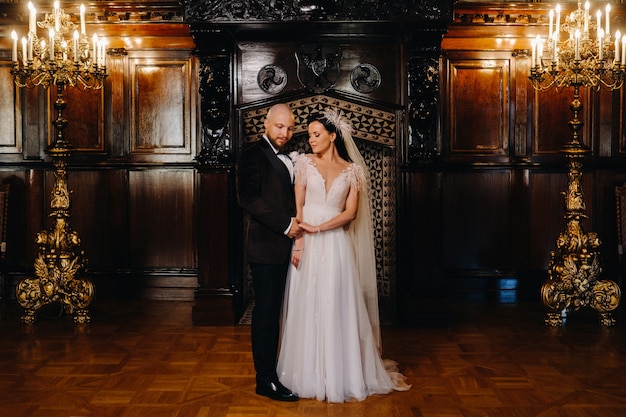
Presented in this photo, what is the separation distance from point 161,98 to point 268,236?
11.6ft

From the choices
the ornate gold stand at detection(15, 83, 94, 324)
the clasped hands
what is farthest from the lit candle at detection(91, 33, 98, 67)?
the clasped hands

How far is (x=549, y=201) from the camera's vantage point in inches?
279

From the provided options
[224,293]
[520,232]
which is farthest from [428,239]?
[224,293]

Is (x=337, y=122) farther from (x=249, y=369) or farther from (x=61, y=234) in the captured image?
(x=61, y=234)

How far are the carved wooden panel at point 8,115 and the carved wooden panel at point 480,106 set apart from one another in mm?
4492

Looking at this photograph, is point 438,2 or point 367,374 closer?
point 367,374

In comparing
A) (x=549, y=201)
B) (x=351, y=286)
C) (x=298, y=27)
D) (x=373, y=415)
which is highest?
(x=298, y=27)

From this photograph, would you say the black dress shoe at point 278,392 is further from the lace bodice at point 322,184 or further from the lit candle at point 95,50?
the lit candle at point 95,50

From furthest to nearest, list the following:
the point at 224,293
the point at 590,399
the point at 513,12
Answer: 1. the point at 513,12
2. the point at 224,293
3. the point at 590,399

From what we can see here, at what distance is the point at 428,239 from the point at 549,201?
172cm

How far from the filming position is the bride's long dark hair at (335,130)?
162 inches

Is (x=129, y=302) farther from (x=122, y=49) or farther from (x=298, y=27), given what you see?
(x=298, y=27)

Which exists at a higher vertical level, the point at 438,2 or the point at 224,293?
the point at 438,2

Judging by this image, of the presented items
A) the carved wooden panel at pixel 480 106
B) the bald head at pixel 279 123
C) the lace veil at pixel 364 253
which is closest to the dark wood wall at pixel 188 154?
the carved wooden panel at pixel 480 106
